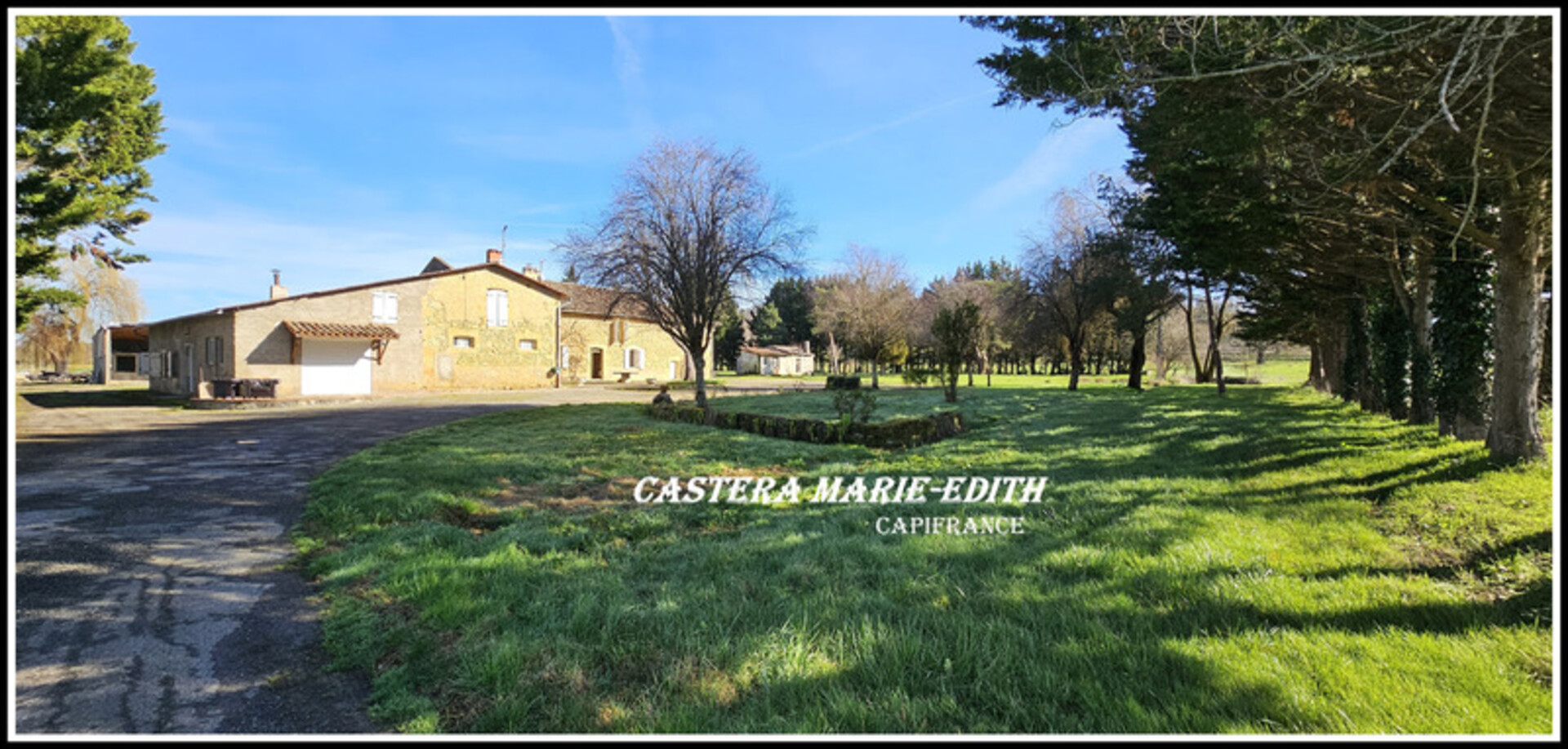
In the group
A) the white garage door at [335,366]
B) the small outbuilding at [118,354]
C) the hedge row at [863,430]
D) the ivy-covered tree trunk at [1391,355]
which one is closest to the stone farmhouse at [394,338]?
the white garage door at [335,366]

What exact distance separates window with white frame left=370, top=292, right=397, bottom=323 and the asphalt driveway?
63.3 feet

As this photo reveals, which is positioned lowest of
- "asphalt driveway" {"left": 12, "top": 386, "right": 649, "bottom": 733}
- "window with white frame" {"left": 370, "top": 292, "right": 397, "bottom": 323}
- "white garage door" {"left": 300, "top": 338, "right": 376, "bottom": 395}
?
"asphalt driveway" {"left": 12, "top": 386, "right": 649, "bottom": 733}

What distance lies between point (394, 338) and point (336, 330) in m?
2.26

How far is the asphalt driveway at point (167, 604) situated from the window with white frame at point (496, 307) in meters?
22.1

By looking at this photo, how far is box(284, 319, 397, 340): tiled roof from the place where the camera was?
2367cm

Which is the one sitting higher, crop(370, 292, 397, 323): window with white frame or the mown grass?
crop(370, 292, 397, 323): window with white frame

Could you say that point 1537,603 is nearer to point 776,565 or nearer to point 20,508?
point 776,565

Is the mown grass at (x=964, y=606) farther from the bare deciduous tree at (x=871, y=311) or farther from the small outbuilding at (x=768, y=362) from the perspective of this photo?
the small outbuilding at (x=768, y=362)

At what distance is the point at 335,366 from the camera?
25.0m

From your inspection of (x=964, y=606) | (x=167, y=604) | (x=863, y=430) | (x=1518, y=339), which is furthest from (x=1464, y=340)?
(x=167, y=604)

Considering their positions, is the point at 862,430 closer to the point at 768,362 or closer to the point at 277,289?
the point at 277,289

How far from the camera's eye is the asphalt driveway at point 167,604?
7.85ft

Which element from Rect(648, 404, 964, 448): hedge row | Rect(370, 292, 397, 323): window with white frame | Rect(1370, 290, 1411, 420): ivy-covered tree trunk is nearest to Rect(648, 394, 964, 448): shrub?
Rect(648, 404, 964, 448): hedge row

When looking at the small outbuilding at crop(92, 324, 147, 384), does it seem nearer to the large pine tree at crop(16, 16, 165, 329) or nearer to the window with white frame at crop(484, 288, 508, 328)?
the window with white frame at crop(484, 288, 508, 328)
